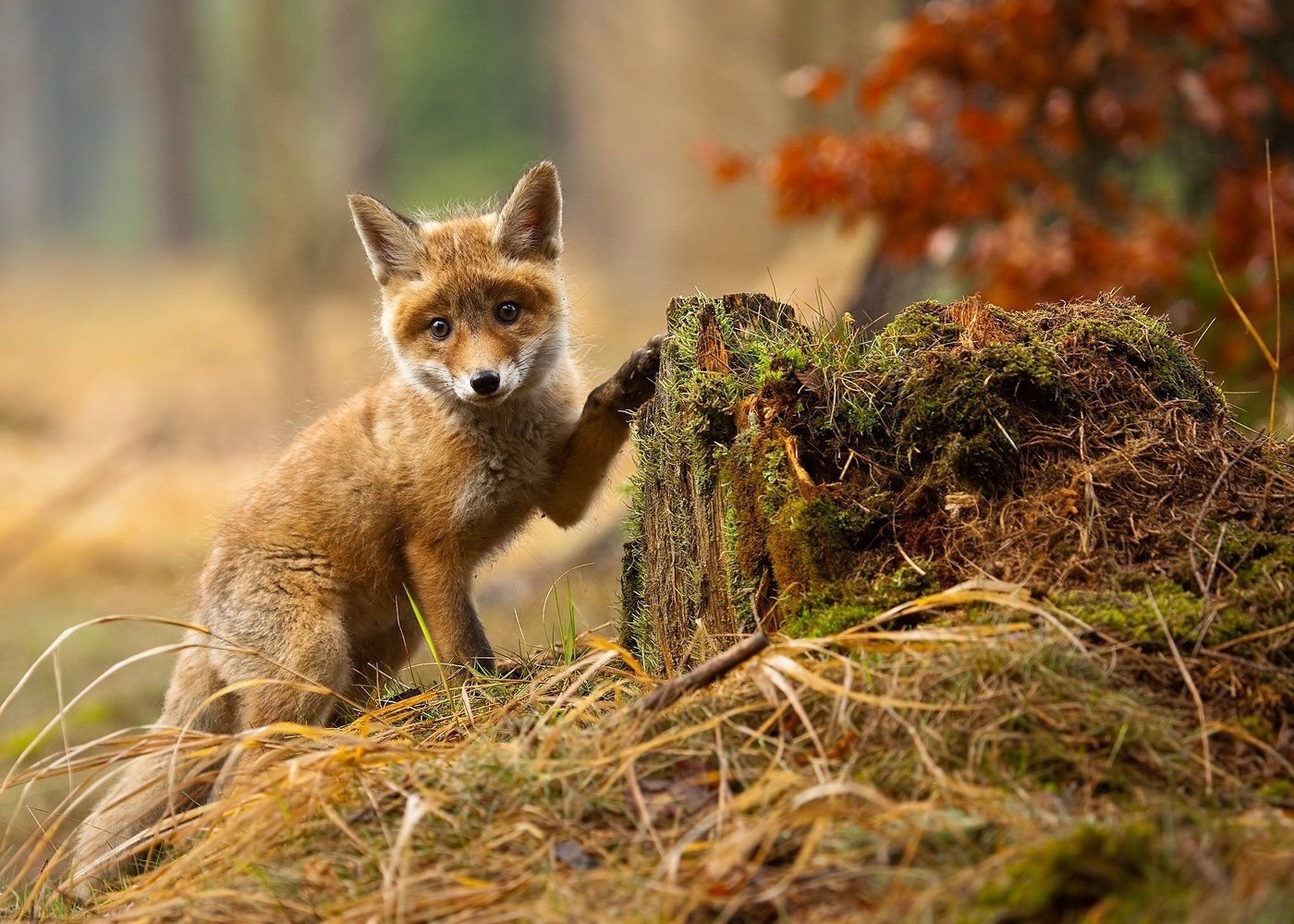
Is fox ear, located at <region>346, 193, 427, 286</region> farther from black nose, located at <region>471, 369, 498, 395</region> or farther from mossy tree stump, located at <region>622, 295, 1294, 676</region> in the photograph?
mossy tree stump, located at <region>622, 295, 1294, 676</region>

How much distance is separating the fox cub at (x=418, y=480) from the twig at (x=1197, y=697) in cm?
224

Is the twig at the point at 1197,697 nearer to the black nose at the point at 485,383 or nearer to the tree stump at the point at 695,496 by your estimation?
the tree stump at the point at 695,496

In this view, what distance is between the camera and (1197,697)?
8.42ft

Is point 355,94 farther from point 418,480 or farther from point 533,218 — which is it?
point 418,480

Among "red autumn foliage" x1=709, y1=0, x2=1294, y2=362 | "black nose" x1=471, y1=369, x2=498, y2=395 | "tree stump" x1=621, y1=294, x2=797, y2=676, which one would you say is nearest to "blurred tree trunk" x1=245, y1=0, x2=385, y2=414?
"red autumn foliage" x1=709, y1=0, x2=1294, y2=362

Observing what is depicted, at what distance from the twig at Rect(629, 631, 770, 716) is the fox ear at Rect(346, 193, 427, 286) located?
2.83 metres

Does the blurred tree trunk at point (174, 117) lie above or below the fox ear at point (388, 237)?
above

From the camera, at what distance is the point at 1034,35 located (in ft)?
24.2

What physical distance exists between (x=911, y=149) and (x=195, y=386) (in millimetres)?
16006

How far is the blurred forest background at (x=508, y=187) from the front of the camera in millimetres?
7512

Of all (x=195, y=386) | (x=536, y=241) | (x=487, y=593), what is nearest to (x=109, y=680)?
(x=487, y=593)

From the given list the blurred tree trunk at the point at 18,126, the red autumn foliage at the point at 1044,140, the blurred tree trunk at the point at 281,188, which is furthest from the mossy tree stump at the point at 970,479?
the blurred tree trunk at the point at 18,126

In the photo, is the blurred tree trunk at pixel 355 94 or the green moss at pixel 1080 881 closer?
the green moss at pixel 1080 881

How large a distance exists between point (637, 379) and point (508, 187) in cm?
262
